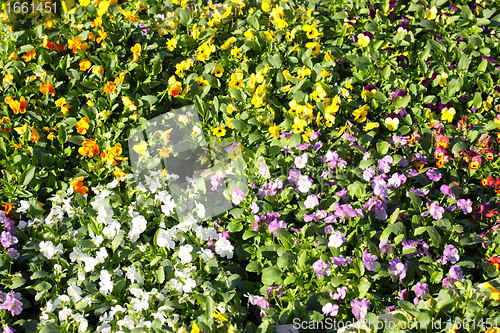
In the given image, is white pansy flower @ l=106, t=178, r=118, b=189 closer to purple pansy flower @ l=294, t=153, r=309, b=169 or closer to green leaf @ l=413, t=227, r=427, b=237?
purple pansy flower @ l=294, t=153, r=309, b=169

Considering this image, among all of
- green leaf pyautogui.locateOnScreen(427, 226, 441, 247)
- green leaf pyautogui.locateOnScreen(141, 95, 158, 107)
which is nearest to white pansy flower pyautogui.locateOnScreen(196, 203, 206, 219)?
green leaf pyautogui.locateOnScreen(141, 95, 158, 107)

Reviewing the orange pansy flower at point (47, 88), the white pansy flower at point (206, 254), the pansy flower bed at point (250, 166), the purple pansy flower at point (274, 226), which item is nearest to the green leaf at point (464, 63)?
the pansy flower bed at point (250, 166)

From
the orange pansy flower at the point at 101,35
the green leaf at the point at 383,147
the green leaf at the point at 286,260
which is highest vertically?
the orange pansy flower at the point at 101,35

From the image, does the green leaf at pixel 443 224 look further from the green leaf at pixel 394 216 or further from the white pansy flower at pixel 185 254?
the white pansy flower at pixel 185 254

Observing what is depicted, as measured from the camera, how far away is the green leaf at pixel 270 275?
7.28ft

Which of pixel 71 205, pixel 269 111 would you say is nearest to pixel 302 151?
pixel 269 111

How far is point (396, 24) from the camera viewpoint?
3.71 m

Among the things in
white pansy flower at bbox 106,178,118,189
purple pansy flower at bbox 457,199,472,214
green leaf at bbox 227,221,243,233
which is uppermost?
purple pansy flower at bbox 457,199,472,214

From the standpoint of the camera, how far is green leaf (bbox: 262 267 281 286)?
222cm

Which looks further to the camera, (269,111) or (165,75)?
(165,75)

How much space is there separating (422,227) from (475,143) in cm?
101

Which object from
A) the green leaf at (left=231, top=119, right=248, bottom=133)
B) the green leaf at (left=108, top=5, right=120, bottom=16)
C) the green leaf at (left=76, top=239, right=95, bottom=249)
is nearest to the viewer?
the green leaf at (left=76, top=239, right=95, bottom=249)

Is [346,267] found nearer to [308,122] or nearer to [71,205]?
[308,122]

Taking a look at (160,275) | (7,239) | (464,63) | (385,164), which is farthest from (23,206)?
(464,63)
